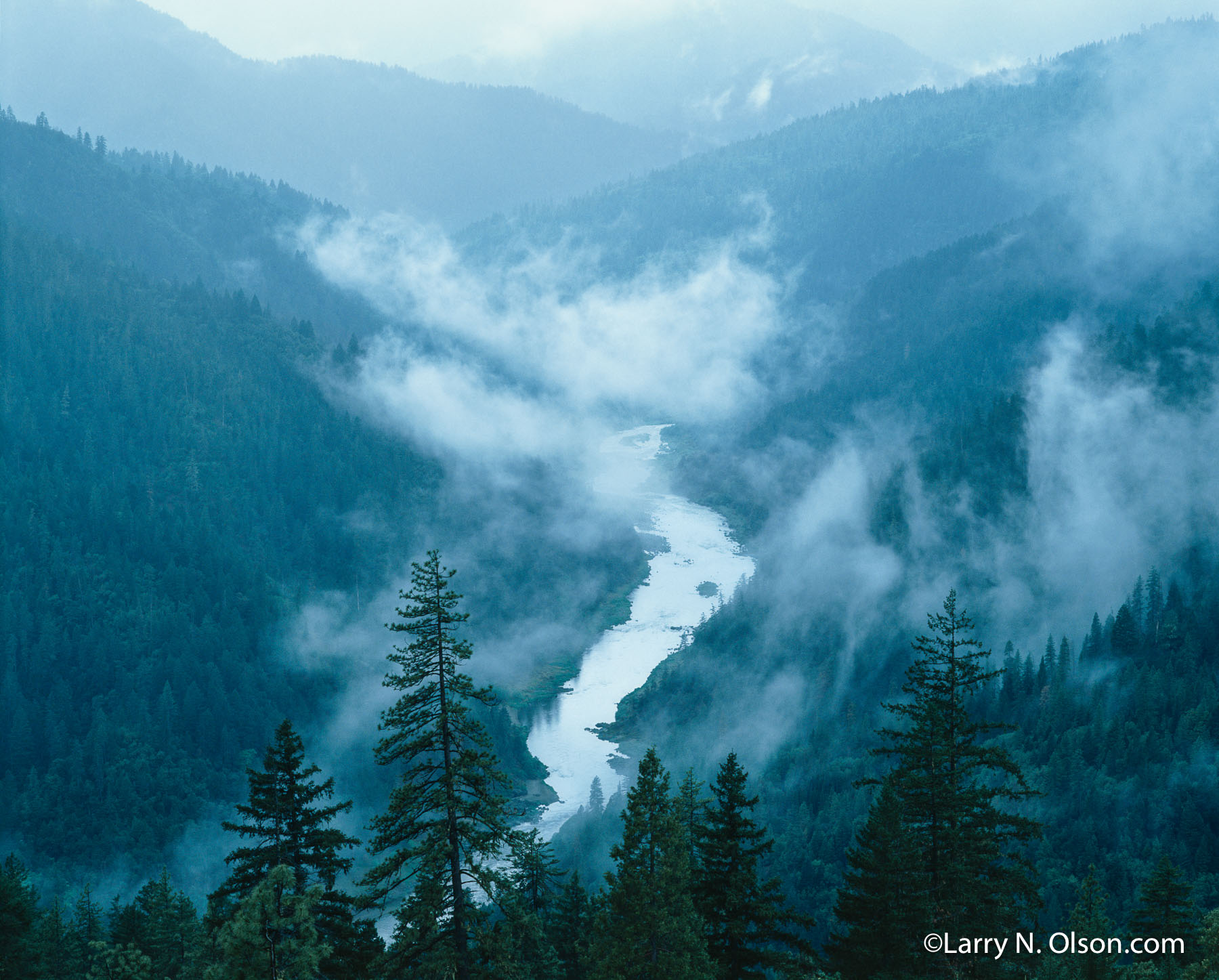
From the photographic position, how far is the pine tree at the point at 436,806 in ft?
99.1

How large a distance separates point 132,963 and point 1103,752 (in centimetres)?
15403

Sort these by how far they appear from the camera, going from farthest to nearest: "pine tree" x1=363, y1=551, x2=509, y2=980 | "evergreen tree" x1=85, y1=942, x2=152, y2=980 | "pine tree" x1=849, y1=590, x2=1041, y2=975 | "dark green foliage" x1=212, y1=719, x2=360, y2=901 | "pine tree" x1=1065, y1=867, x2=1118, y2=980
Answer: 1. "evergreen tree" x1=85, y1=942, x2=152, y2=980
2. "pine tree" x1=1065, y1=867, x2=1118, y2=980
3. "pine tree" x1=849, y1=590, x2=1041, y2=975
4. "dark green foliage" x1=212, y1=719, x2=360, y2=901
5. "pine tree" x1=363, y1=551, x2=509, y2=980

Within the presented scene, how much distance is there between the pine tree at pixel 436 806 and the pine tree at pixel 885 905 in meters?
13.9

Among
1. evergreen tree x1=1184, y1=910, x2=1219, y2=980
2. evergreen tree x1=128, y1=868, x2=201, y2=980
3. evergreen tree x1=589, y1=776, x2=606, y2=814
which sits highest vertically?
evergreen tree x1=589, y1=776, x2=606, y2=814

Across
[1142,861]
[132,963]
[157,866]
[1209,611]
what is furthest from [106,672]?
[1209,611]

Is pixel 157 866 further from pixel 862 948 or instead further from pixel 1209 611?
pixel 1209 611

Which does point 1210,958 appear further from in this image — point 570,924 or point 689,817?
point 570,924

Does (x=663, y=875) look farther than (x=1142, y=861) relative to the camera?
No

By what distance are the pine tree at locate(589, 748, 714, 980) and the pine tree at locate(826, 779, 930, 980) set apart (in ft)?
21.9

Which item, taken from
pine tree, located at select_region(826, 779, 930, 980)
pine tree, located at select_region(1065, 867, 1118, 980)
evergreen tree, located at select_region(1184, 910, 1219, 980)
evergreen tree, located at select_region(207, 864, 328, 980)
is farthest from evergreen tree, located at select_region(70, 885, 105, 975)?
evergreen tree, located at select_region(1184, 910, 1219, 980)

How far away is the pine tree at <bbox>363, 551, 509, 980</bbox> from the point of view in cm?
3020

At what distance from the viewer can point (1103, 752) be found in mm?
168000

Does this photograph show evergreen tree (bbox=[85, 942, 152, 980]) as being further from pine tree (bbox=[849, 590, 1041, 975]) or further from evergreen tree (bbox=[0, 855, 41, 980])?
pine tree (bbox=[849, 590, 1041, 975])

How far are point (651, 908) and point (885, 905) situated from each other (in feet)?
31.7
